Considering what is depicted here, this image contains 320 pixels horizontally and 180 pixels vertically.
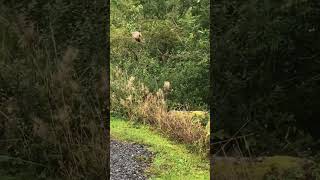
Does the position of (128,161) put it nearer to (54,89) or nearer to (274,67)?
(54,89)

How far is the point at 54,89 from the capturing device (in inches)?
186

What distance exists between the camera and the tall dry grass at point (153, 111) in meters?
7.30

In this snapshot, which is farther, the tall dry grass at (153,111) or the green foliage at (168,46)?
the green foliage at (168,46)

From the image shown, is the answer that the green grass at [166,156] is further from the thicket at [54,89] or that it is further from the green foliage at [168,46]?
the thicket at [54,89]

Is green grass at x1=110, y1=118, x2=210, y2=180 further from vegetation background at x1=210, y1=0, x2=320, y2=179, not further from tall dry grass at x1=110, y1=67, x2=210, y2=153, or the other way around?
vegetation background at x1=210, y1=0, x2=320, y2=179

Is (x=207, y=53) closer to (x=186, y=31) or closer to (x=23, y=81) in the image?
(x=186, y=31)

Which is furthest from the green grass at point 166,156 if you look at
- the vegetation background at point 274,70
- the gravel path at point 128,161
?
the vegetation background at point 274,70

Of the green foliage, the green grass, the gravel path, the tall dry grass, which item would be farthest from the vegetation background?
the green foliage

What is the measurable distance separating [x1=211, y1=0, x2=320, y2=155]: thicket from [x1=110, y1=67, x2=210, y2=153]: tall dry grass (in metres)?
2.74

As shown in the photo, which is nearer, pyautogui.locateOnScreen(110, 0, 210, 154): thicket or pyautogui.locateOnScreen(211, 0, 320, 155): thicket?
pyautogui.locateOnScreen(211, 0, 320, 155): thicket

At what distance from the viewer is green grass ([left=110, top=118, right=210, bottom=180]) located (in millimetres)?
6691

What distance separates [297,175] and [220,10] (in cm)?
151

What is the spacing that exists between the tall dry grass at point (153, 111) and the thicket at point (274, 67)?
8.97ft

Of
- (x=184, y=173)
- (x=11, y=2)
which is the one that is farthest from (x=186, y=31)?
(x=11, y=2)
